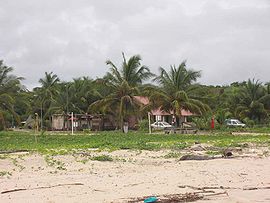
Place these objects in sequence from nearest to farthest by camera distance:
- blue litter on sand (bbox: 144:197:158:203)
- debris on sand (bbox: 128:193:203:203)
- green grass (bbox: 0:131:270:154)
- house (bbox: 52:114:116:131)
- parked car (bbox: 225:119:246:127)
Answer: blue litter on sand (bbox: 144:197:158:203) → debris on sand (bbox: 128:193:203:203) → green grass (bbox: 0:131:270:154) → parked car (bbox: 225:119:246:127) → house (bbox: 52:114:116:131)

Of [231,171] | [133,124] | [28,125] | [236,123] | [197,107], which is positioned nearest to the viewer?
[231,171]

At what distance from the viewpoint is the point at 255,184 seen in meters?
9.86

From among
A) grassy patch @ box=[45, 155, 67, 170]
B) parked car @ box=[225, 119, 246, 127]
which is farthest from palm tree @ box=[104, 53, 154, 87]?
grassy patch @ box=[45, 155, 67, 170]

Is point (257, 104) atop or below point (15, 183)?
atop

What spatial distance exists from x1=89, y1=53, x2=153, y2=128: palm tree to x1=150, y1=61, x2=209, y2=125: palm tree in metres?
1.74

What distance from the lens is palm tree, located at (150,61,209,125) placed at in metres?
37.5

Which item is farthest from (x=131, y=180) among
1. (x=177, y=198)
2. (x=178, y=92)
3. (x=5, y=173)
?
(x=178, y=92)

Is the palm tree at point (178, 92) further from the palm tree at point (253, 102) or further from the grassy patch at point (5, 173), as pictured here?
the grassy patch at point (5, 173)

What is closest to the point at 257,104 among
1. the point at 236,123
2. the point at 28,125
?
the point at 236,123

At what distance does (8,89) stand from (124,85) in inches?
391

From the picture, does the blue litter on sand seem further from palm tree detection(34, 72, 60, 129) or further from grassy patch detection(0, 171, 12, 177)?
palm tree detection(34, 72, 60, 129)

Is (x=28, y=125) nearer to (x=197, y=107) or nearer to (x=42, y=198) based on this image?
(x=197, y=107)

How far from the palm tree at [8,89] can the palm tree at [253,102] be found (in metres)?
24.3

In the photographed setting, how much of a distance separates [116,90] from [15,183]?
29.5m
